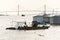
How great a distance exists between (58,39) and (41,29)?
3842 millimetres

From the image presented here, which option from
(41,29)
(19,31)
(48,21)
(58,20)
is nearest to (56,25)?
(58,20)

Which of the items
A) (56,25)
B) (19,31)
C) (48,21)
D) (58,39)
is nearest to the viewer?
(58,39)

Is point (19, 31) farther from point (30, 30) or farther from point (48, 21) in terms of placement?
point (48, 21)

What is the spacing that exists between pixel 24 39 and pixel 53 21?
6387 mm

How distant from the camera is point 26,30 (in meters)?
11.9

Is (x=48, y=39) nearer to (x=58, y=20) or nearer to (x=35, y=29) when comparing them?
(x=35, y=29)

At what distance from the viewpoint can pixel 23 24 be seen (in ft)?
39.4

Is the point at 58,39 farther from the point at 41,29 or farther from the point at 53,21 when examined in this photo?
the point at 53,21

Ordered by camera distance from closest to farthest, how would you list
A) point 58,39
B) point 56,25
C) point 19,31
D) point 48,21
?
point 58,39 < point 19,31 < point 56,25 < point 48,21

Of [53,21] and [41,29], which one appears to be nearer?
[41,29]

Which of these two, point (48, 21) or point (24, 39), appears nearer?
point (24, 39)

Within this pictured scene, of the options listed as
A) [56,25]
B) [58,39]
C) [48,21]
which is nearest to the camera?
[58,39]

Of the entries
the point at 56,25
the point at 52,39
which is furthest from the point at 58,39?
the point at 56,25

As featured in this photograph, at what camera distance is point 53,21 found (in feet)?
49.5
